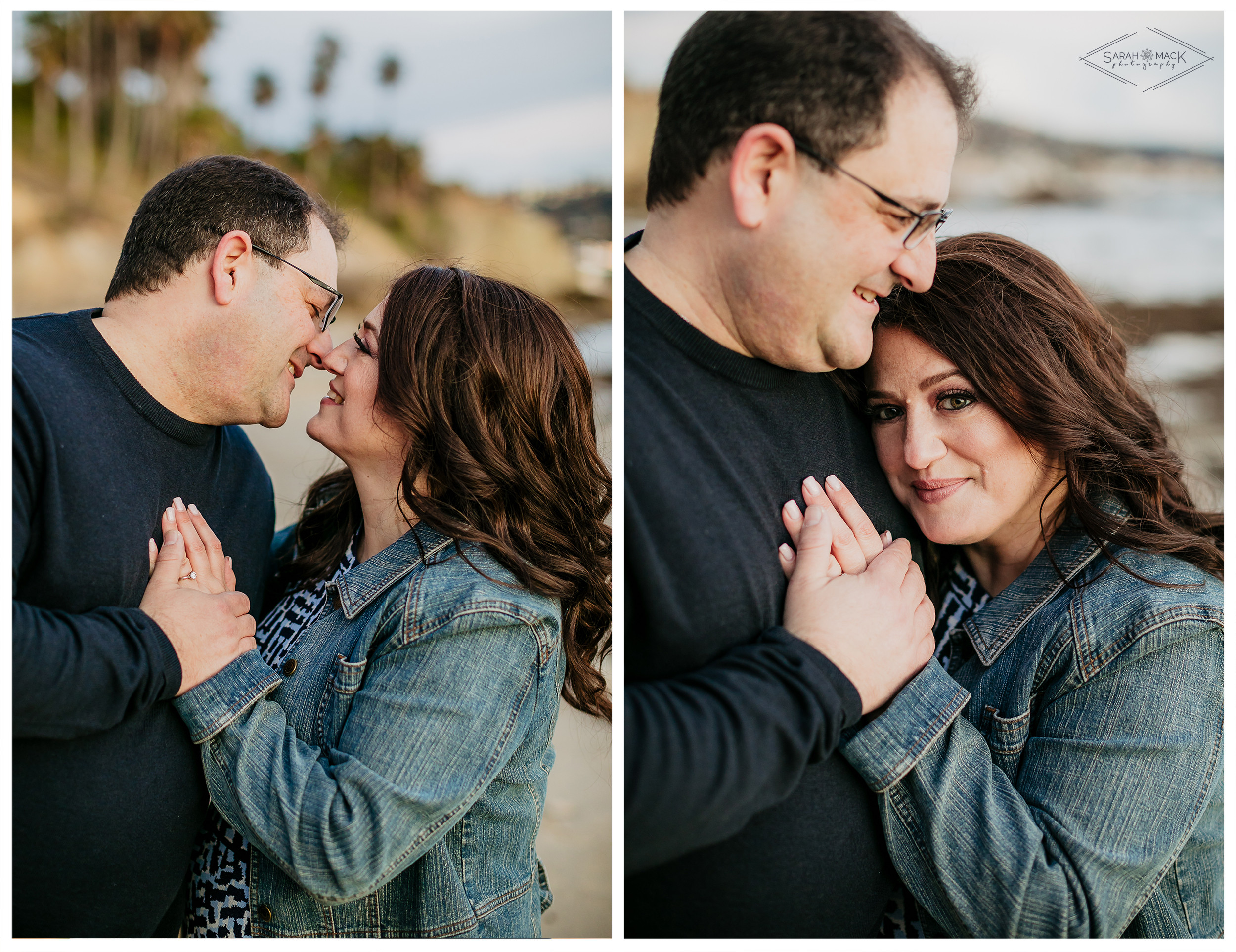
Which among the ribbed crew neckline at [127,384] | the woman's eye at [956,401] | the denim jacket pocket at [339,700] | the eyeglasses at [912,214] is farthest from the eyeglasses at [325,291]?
the woman's eye at [956,401]

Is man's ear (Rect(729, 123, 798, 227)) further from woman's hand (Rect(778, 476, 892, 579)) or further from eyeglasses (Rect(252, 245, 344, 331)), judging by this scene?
eyeglasses (Rect(252, 245, 344, 331))

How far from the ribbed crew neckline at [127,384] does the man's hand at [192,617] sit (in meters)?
0.22

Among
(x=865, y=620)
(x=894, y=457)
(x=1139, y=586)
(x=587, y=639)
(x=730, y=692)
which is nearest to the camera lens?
(x=730, y=692)

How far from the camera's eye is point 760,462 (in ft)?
5.95

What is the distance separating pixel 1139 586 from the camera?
6.06 ft

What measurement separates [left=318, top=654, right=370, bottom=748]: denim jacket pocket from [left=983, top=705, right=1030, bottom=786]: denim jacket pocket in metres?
1.39

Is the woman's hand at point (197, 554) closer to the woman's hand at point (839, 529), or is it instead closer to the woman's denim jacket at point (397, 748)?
the woman's denim jacket at point (397, 748)

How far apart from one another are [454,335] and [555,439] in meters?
0.35

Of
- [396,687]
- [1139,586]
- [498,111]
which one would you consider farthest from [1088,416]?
[498,111]

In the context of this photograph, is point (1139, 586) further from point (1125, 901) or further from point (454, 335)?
point (454, 335)

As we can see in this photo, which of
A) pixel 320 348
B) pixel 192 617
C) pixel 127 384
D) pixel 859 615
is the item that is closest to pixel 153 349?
pixel 127 384

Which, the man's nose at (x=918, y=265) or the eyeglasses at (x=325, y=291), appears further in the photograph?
the eyeglasses at (x=325, y=291)

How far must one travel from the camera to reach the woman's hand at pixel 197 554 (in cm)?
192

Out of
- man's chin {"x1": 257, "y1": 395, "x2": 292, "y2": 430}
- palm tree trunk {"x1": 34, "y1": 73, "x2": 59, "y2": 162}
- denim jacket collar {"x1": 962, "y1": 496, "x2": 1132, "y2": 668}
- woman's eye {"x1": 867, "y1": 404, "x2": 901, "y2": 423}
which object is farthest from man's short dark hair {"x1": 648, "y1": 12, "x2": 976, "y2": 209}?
palm tree trunk {"x1": 34, "y1": 73, "x2": 59, "y2": 162}
